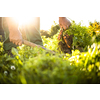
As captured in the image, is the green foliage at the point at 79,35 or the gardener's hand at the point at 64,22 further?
the gardener's hand at the point at 64,22

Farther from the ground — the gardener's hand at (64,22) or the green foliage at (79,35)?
the gardener's hand at (64,22)

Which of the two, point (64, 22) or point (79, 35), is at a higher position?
point (64, 22)

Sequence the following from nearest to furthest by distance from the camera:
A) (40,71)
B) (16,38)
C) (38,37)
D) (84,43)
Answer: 1. (40,71)
2. (16,38)
3. (84,43)
4. (38,37)

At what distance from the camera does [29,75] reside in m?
0.74

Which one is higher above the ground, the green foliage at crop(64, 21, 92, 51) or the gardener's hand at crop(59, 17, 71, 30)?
the gardener's hand at crop(59, 17, 71, 30)

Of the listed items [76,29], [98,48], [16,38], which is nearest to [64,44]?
[76,29]

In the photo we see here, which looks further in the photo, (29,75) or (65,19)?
(65,19)

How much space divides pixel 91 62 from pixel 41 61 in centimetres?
46

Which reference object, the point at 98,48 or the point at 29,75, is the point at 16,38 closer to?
the point at 29,75

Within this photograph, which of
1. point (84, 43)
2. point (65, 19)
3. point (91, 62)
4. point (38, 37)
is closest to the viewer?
point (91, 62)

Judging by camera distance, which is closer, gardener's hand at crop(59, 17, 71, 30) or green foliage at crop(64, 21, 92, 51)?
green foliage at crop(64, 21, 92, 51)
